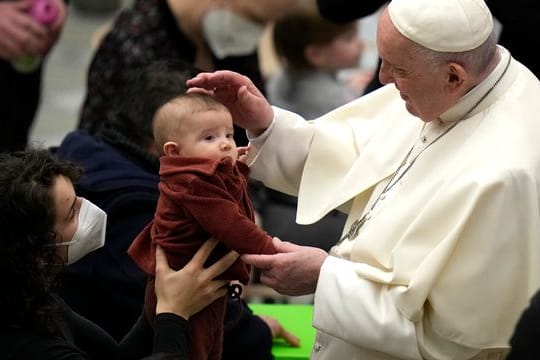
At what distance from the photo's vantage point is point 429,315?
9.43 ft

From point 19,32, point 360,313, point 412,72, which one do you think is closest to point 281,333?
point 360,313

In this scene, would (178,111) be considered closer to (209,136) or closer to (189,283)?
(209,136)

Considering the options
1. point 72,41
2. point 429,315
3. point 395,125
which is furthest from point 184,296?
point 72,41

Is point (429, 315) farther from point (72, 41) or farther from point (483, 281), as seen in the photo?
point (72, 41)

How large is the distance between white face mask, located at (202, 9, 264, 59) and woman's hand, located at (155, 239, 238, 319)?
2.06m

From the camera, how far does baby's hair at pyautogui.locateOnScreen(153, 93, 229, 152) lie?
9.73 ft

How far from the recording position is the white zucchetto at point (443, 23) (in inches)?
111

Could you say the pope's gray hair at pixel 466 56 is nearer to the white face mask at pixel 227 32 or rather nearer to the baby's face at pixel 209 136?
the baby's face at pixel 209 136

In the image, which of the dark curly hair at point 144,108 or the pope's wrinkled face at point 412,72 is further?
the dark curly hair at point 144,108

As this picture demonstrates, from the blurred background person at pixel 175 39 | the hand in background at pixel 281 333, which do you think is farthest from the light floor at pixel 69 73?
the hand in background at pixel 281 333

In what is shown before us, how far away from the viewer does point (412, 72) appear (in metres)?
2.86

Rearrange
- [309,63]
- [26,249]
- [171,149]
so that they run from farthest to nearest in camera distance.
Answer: [309,63]
[171,149]
[26,249]

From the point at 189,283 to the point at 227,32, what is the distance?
2171mm

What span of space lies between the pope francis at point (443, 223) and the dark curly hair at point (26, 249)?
443 millimetres
